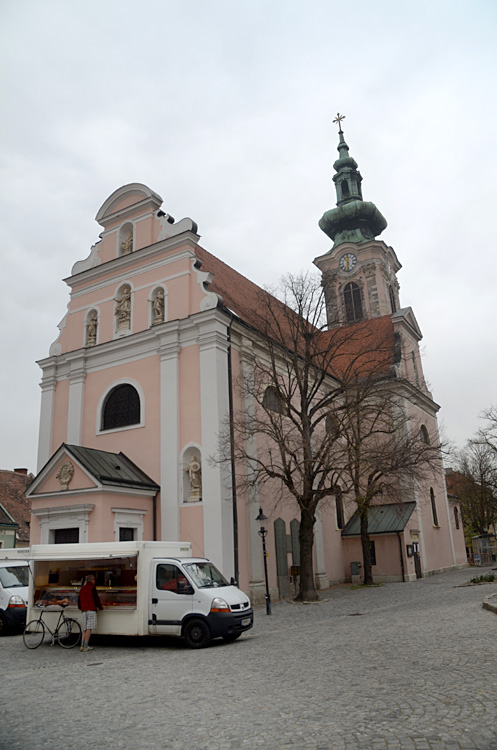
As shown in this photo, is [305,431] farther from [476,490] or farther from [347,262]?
[476,490]

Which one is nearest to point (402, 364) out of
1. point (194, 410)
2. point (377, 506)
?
point (377, 506)

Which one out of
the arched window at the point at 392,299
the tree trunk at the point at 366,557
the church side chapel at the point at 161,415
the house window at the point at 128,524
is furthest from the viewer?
the arched window at the point at 392,299

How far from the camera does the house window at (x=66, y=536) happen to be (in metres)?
19.1

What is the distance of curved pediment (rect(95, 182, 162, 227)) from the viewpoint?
2367 cm

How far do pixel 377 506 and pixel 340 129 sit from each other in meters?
31.1

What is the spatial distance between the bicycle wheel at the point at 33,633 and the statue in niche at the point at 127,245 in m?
15.1

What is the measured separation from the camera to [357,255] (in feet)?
136

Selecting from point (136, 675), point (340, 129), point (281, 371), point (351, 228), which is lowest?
point (136, 675)

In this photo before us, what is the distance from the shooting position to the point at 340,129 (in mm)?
48000

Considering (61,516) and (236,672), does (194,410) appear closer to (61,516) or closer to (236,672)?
(61,516)

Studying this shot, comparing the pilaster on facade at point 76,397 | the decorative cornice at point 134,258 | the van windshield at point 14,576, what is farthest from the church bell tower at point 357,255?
the van windshield at point 14,576

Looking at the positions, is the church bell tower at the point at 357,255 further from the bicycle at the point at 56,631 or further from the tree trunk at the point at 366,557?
the bicycle at the point at 56,631

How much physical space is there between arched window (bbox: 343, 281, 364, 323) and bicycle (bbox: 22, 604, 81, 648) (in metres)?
31.3

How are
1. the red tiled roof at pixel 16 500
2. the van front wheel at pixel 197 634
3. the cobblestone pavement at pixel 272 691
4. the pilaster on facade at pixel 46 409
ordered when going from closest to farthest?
the cobblestone pavement at pixel 272 691 → the van front wheel at pixel 197 634 → the pilaster on facade at pixel 46 409 → the red tiled roof at pixel 16 500
